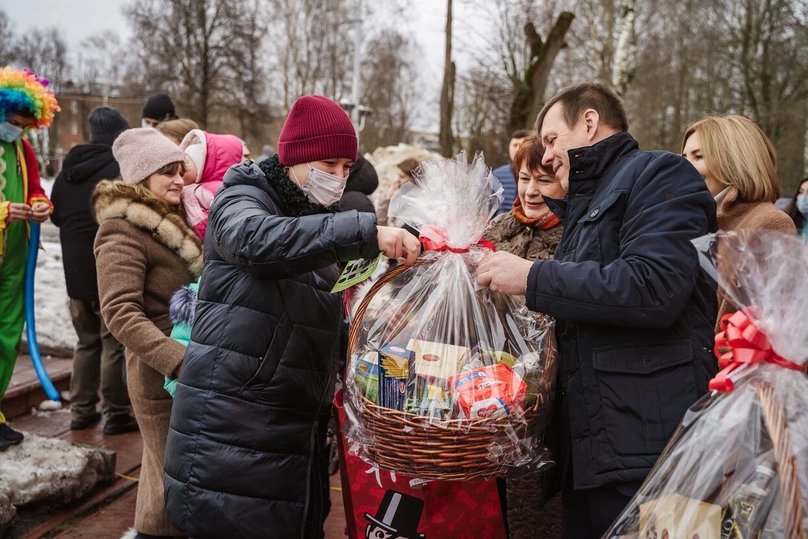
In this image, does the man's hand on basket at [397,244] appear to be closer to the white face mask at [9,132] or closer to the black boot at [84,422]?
the white face mask at [9,132]

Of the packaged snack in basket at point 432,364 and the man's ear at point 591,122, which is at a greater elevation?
the man's ear at point 591,122

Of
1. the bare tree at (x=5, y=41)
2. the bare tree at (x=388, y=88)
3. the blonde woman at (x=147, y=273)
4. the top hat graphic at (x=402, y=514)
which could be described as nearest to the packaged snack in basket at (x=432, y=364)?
the top hat graphic at (x=402, y=514)

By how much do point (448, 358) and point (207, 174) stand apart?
1.90 m

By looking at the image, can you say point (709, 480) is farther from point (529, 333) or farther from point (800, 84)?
point (800, 84)

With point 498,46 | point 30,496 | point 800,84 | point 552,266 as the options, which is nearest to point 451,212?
point 552,266

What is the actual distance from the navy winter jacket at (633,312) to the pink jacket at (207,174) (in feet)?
5.99

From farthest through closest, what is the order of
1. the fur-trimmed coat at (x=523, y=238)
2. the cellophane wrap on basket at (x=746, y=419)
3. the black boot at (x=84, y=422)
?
the black boot at (x=84, y=422) < the fur-trimmed coat at (x=523, y=238) < the cellophane wrap on basket at (x=746, y=419)

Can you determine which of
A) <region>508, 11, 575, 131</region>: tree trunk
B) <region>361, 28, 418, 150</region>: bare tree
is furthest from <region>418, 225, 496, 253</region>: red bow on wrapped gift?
<region>361, 28, 418, 150</region>: bare tree

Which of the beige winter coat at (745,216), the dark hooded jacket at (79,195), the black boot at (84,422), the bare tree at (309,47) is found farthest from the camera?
the bare tree at (309,47)

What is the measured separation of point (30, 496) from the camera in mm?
3260

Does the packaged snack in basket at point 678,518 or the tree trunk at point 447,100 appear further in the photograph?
the tree trunk at point 447,100

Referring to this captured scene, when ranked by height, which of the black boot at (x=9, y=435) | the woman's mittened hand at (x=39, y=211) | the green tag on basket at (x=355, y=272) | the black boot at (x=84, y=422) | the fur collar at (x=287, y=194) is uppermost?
the fur collar at (x=287, y=194)

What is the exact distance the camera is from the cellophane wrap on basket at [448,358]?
1.70 meters

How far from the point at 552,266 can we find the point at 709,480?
2.03 ft
